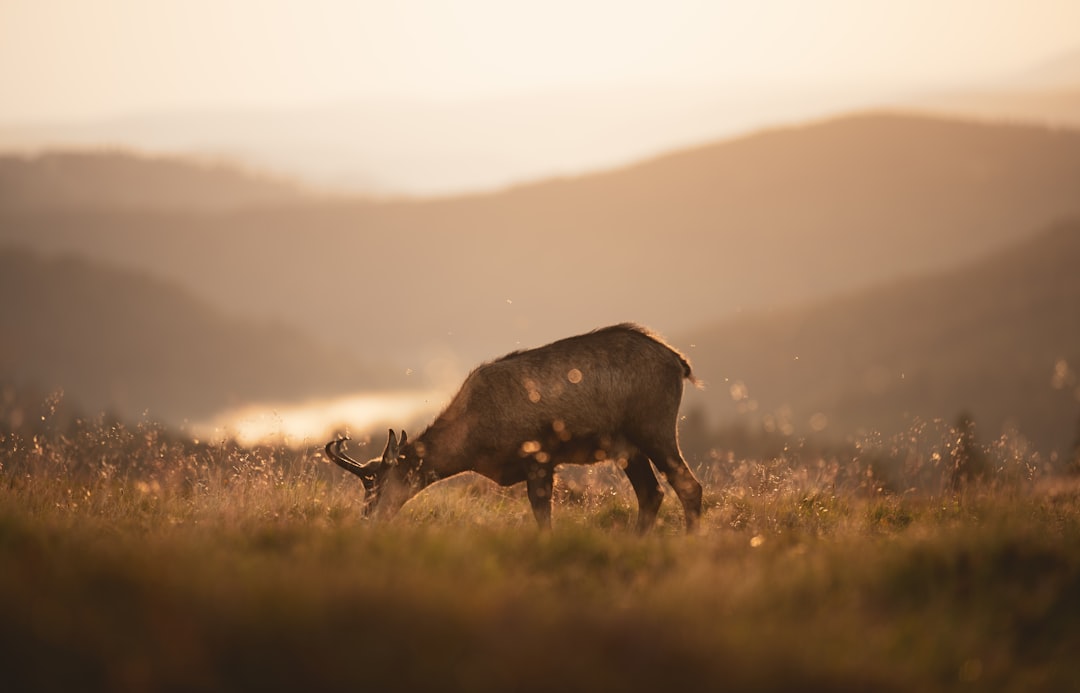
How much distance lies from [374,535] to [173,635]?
8.44 feet

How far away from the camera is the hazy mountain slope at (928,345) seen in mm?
113812

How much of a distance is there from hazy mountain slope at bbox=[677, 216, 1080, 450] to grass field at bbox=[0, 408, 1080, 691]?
10314 cm

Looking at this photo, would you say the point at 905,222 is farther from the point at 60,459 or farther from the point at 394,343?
the point at 60,459

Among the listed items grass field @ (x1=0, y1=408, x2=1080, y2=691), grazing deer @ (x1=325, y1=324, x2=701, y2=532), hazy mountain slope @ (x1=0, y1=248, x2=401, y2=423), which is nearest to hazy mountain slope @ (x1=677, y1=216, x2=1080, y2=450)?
hazy mountain slope @ (x1=0, y1=248, x2=401, y2=423)

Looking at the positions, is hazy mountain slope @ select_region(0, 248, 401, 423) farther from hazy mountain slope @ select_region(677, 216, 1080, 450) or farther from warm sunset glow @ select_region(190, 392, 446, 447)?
warm sunset glow @ select_region(190, 392, 446, 447)

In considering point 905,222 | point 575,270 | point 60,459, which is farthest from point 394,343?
point 60,459

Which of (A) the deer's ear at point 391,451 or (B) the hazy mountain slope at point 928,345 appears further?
(B) the hazy mountain slope at point 928,345

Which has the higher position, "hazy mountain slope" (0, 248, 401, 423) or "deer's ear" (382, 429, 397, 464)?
"deer's ear" (382, 429, 397, 464)

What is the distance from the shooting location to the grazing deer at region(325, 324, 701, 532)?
1016 centimetres

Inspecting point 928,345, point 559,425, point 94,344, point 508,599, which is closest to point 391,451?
point 559,425

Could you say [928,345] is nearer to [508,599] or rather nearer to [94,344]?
[508,599]

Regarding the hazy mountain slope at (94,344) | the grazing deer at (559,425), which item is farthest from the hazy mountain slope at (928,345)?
the grazing deer at (559,425)

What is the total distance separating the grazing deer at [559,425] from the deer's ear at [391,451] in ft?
0.04

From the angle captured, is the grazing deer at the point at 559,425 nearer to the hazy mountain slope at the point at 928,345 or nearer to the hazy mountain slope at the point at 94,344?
the hazy mountain slope at the point at 928,345
